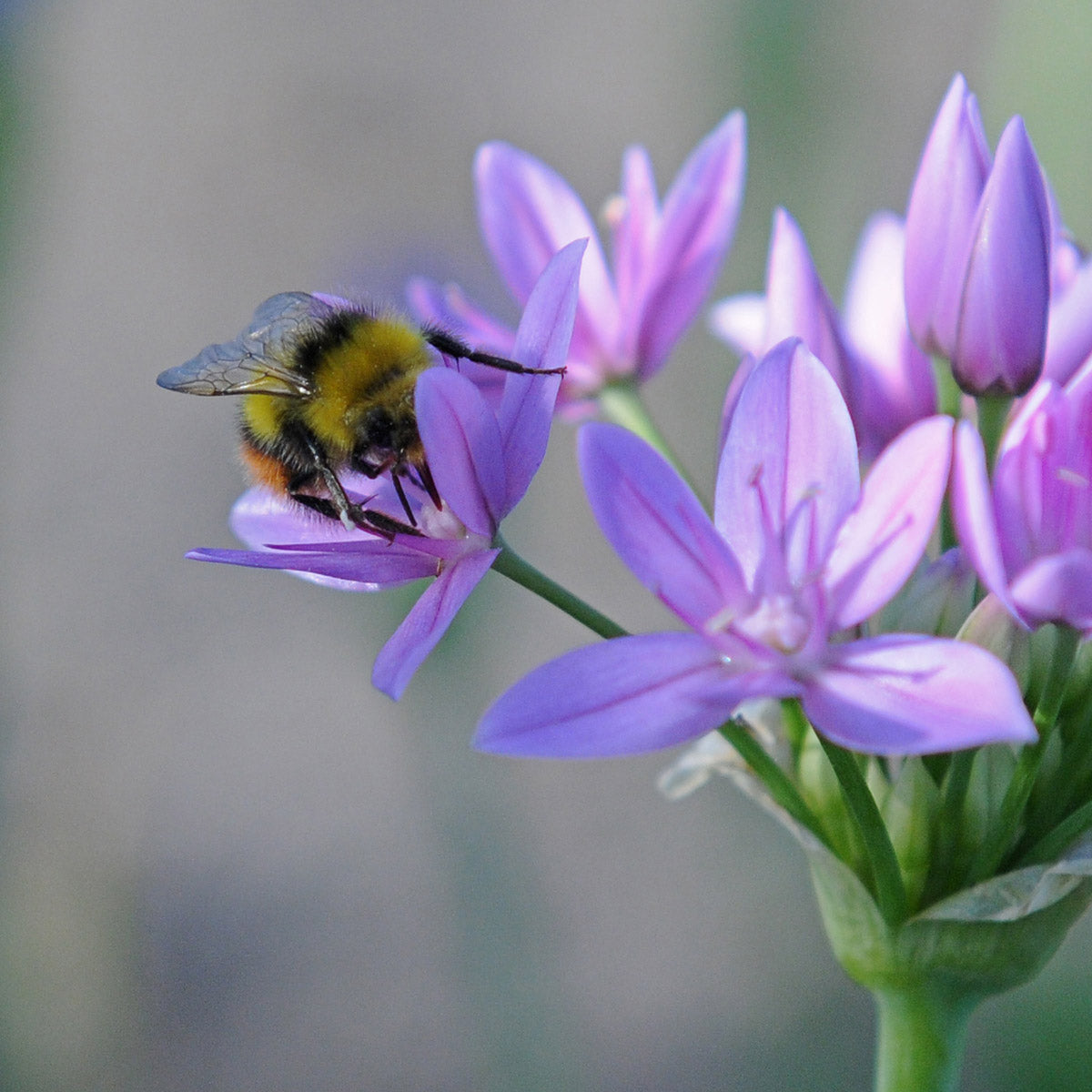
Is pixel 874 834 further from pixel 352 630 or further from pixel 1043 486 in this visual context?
pixel 352 630

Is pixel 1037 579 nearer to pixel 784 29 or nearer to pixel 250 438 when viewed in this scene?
pixel 250 438

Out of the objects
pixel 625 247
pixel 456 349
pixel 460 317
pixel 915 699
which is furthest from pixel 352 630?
pixel 915 699

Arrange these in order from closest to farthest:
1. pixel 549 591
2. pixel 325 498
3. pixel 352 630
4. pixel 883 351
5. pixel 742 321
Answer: pixel 549 591 → pixel 325 498 → pixel 883 351 → pixel 742 321 → pixel 352 630

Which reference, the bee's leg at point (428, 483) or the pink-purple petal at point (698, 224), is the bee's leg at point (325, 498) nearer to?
the bee's leg at point (428, 483)

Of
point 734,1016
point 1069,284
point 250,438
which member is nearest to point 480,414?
point 250,438

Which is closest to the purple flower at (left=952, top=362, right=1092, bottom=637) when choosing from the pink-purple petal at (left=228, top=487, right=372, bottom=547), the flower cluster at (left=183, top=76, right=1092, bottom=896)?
the flower cluster at (left=183, top=76, right=1092, bottom=896)

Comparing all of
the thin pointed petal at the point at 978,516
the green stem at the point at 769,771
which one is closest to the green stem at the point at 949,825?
the green stem at the point at 769,771

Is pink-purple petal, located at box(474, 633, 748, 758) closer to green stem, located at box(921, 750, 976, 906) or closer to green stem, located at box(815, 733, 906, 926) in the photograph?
green stem, located at box(815, 733, 906, 926)
